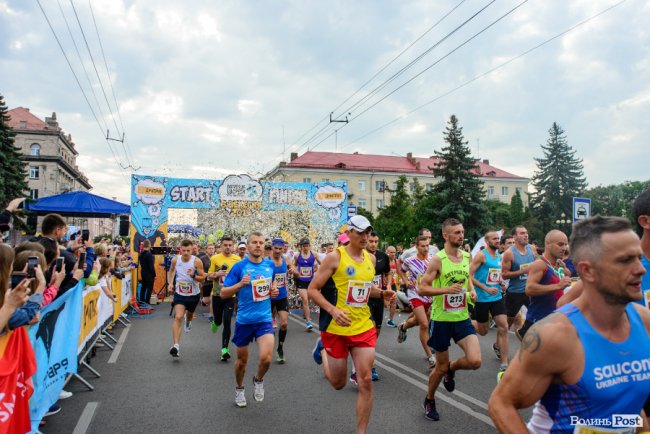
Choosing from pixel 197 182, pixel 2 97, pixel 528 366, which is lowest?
pixel 528 366

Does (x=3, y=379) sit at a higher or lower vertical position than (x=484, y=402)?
higher

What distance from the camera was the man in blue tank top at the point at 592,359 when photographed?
6.28 feet

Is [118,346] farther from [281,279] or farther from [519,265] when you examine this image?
[519,265]

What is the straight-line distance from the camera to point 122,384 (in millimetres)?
6969

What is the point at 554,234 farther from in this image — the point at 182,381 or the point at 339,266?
the point at 182,381

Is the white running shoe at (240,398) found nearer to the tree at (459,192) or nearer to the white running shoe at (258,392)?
the white running shoe at (258,392)

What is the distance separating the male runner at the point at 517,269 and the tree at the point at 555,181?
48856mm

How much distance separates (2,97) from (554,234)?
4453 centimetres

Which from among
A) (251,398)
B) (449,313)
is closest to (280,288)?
(251,398)

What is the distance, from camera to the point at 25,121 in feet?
266

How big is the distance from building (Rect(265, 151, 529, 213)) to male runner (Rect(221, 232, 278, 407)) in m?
58.4

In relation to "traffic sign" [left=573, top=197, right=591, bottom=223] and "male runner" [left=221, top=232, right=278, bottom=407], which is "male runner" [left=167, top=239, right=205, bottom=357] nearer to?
"male runner" [left=221, top=232, right=278, bottom=407]

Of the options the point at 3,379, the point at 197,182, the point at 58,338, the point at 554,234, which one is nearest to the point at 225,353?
the point at 58,338

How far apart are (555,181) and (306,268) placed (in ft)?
161
